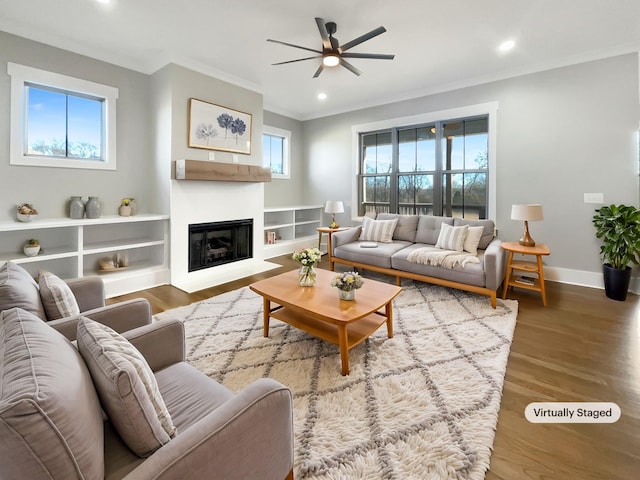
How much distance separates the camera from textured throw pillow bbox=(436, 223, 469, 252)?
3.97 metres

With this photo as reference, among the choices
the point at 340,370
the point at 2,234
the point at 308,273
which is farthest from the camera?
the point at 2,234

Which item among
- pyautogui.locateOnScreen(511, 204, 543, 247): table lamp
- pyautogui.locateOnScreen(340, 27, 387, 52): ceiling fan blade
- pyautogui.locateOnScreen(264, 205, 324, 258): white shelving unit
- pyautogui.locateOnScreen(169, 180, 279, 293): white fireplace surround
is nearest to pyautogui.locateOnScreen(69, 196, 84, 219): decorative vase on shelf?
pyautogui.locateOnScreen(169, 180, 279, 293): white fireplace surround

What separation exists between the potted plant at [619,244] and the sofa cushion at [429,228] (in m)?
1.66

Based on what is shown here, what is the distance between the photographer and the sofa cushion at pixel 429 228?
14.6 feet

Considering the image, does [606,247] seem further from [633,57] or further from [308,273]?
[308,273]

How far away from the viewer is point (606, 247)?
3.55 meters

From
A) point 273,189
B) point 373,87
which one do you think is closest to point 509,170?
point 373,87

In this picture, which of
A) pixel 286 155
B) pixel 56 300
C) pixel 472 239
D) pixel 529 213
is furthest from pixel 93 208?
pixel 529 213

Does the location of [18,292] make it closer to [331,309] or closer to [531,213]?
[331,309]

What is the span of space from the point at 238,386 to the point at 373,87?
184 inches

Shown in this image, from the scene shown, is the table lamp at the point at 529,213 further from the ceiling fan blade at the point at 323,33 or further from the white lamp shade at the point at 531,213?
the ceiling fan blade at the point at 323,33

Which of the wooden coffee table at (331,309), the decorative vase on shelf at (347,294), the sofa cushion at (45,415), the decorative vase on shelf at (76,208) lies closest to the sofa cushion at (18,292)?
the sofa cushion at (45,415)

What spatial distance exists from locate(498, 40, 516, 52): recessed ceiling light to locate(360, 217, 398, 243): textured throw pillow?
2.44 meters

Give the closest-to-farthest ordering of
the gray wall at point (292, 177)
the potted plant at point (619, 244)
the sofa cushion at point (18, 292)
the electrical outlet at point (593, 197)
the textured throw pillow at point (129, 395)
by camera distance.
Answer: the textured throw pillow at point (129, 395), the sofa cushion at point (18, 292), the potted plant at point (619, 244), the electrical outlet at point (593, 197), the gray wall at point (292, 177)
